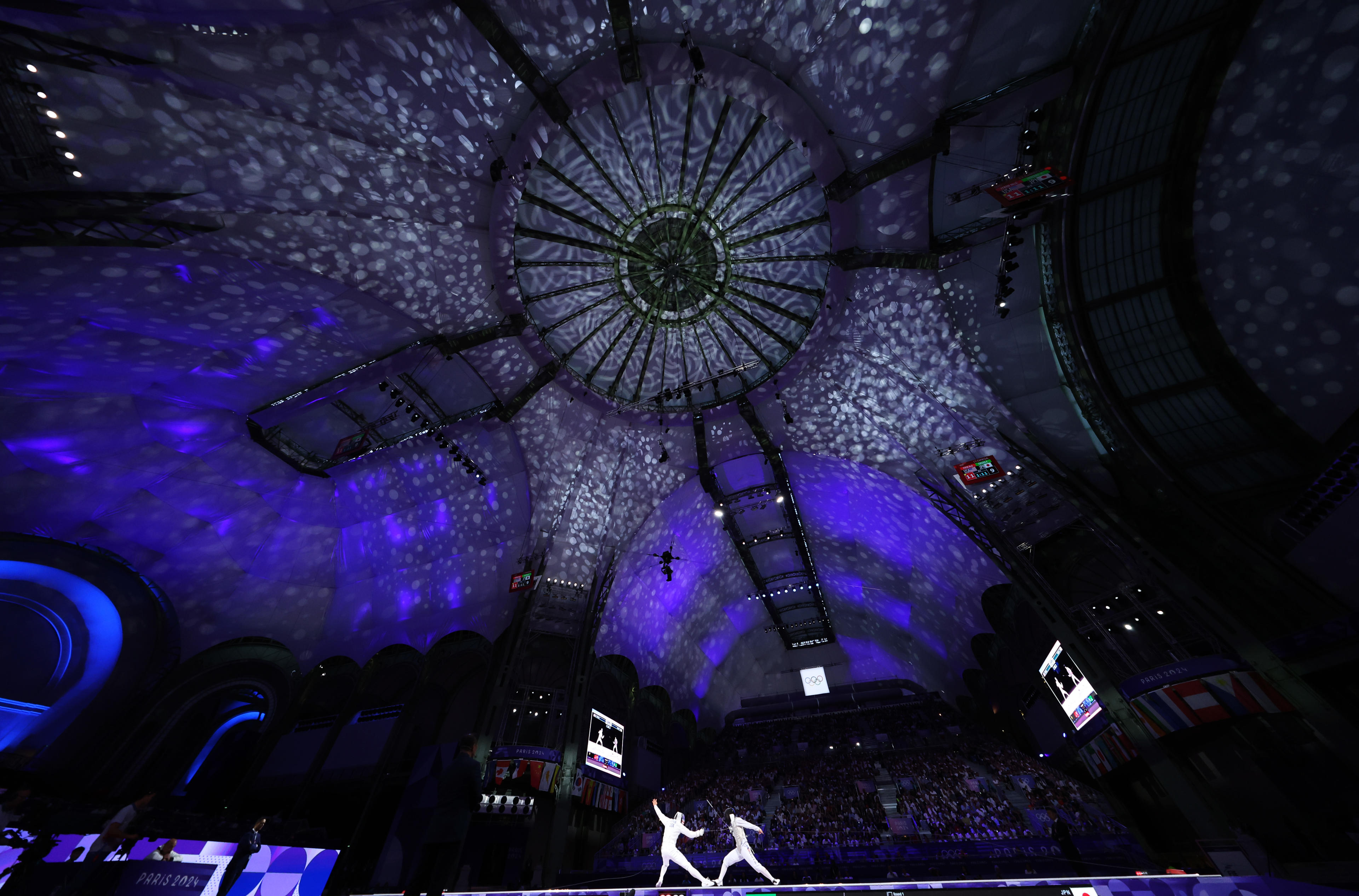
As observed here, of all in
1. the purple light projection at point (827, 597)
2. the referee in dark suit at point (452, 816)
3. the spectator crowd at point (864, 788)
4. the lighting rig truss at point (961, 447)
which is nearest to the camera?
the referee in dark suit at point (452, 816)

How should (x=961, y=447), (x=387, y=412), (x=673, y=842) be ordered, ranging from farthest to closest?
(x=387, y=412) < (x=961, y=447) < (x=673, y=842)

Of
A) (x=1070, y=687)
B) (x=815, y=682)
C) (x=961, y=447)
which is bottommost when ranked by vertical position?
(x=1070, y=687)

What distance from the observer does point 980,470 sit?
55.4ft

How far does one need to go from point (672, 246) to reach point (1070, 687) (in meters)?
19.4

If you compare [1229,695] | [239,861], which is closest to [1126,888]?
[239,861]

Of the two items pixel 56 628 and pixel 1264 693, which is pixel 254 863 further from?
pixel 1264 693

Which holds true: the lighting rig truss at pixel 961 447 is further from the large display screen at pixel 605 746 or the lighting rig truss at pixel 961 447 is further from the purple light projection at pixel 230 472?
the large display screen at pixel 605 746

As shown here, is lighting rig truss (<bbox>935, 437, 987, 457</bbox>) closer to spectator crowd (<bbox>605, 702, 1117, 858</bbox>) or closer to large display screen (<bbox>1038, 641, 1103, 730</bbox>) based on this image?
large display screen (<bbox>1038, 641, 1103, 730</bbox>)

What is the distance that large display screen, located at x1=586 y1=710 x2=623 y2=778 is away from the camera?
776 inches

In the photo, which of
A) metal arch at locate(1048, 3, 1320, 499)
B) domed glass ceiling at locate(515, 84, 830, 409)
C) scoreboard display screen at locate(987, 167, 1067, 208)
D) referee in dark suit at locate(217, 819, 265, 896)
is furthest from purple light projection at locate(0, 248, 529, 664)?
metal arch at locate(1048, 3, 1320, 499)

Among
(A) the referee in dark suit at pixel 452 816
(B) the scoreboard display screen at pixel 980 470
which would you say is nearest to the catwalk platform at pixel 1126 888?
(A) the referee in dark suit at pixel 452 816

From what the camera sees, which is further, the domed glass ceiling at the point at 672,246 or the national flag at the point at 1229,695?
the domed glass ceiling at the point at 672,246

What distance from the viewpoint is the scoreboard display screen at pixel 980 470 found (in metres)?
16.7

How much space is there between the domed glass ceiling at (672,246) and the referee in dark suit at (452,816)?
14.3 m
